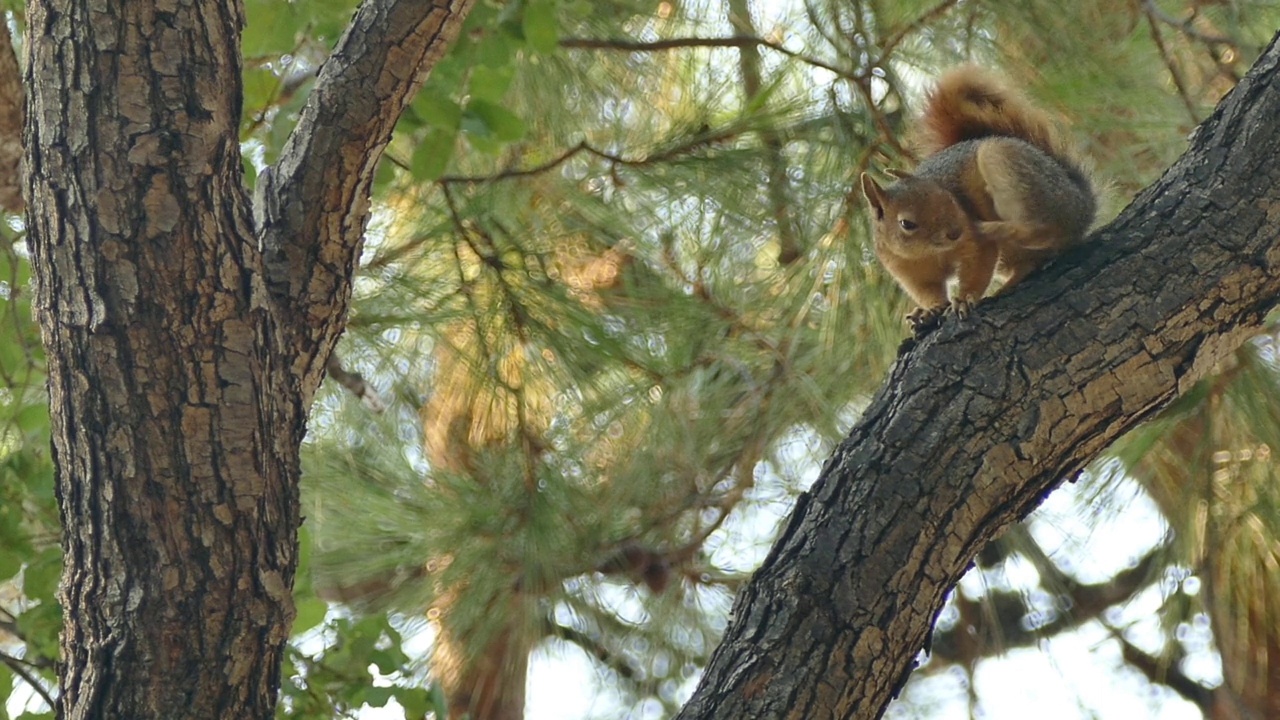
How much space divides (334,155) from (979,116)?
71cm

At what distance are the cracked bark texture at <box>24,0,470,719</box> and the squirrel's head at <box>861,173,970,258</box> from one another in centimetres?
67

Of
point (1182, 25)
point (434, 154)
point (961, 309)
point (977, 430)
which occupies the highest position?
point (1182, 25)

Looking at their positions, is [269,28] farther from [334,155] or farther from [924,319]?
[924,319]

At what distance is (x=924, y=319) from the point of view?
1.35 metres

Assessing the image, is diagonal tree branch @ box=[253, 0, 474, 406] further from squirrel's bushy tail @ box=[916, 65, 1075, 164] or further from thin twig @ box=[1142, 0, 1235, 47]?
thin twig @ box=[1142, 0, 1235, 47]

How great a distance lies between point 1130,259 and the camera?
1.24 metres

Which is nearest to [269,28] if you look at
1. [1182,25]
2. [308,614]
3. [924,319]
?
[308,614]

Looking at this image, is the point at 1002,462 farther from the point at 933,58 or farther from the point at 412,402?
the point at 412,402

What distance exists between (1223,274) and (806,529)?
43cm

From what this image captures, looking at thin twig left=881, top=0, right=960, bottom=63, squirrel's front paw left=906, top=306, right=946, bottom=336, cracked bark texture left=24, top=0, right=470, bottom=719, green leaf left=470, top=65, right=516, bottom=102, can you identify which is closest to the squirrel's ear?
squirrel's front paw left=906, top=306, right=946, bottom=336

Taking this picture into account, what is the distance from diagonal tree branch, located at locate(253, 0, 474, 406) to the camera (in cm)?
135

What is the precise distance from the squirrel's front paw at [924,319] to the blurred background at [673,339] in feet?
1.84

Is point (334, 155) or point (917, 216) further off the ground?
point (334, 155)

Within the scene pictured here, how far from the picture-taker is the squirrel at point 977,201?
1360mm
